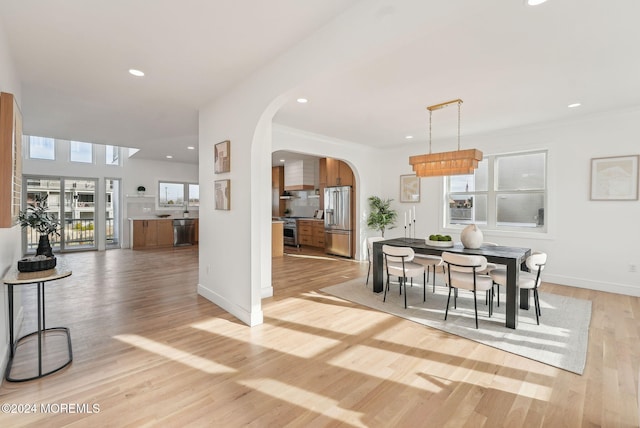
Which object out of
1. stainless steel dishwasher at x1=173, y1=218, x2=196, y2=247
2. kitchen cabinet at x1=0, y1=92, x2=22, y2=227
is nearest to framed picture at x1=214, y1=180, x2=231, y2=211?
kitchen cabinet at x1=0, y1=92, x2=22, y2=227

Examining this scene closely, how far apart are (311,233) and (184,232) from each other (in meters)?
4.10

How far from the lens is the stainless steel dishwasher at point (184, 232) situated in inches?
356

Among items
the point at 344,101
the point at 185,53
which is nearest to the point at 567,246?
the point at 344,101

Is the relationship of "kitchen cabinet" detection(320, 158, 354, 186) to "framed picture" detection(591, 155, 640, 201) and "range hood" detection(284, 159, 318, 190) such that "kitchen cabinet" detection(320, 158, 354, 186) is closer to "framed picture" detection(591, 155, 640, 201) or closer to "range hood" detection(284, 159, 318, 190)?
"range hood" detection(284, 159, 318, 190)

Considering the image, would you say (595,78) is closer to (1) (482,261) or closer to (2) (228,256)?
(1) (482,261)

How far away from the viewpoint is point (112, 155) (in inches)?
330

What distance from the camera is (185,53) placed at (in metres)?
2.59

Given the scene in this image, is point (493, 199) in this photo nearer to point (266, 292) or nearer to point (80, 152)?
point (266, 292)

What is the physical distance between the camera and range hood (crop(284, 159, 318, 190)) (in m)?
8.52

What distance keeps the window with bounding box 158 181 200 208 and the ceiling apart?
4676mm

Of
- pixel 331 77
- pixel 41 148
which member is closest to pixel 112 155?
pixel 41 148

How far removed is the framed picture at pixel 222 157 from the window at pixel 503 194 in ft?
15.2

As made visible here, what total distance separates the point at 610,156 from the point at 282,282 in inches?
209

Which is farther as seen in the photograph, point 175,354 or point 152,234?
point 152,234
